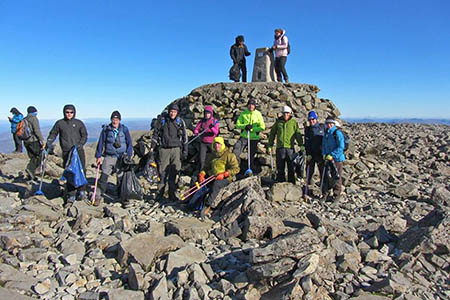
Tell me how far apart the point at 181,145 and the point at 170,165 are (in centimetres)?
67

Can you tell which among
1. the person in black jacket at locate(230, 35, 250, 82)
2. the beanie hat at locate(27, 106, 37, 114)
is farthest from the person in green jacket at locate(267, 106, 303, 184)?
the beanie hat at locate(27, 106, 37, 114)

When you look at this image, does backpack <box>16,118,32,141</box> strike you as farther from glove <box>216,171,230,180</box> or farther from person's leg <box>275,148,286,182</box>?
person's leg <box>275,148,286,182</box>

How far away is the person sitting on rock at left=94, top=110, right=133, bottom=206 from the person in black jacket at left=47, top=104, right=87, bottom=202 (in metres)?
0.75

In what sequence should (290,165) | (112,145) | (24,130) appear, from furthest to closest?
1. (24,130)
2. (290,165)
3. (112,145)

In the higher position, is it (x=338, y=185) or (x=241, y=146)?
(x=241, y=146)

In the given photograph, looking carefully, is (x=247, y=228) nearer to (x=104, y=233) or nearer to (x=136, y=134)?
(x=104, y=233)

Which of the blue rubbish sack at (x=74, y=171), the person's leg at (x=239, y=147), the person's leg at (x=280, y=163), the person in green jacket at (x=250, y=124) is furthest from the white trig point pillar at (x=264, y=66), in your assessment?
the blue rubbish sack at (x=74, y=171)

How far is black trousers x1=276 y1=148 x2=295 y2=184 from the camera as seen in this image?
9.41 meters

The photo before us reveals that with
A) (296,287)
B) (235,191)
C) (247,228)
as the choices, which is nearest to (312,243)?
(296,287)

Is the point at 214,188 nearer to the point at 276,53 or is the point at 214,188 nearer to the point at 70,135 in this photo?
the point at 70,135

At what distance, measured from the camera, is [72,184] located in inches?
341

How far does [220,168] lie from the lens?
320 inches

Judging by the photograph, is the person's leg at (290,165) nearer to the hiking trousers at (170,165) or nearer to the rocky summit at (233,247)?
the rocky summit at (233,247)

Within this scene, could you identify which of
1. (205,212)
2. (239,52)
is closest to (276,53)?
(239,52)
